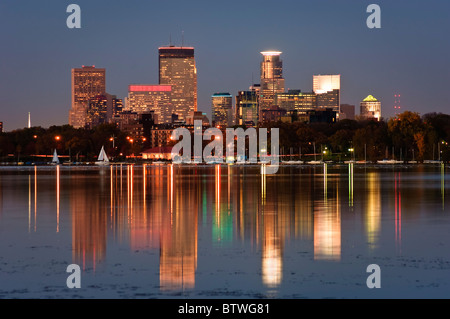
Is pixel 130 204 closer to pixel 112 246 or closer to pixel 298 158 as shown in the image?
pixel 112 246

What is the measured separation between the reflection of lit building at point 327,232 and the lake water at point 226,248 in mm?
30

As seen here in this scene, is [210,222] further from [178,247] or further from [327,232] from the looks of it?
[178,247]

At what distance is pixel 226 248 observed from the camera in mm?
18516

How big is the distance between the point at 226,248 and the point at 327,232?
13.6 feet

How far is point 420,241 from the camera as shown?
769 inches

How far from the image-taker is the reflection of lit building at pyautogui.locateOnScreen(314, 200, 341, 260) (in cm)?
1753

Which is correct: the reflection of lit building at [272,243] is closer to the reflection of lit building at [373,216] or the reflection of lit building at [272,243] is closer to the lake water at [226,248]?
the lake water at [226,248]

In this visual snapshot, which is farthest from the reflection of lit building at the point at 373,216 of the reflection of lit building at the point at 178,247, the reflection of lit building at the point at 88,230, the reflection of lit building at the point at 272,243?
the reflection of lit building at the point at 88,230

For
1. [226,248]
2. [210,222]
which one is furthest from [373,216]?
[226,248]

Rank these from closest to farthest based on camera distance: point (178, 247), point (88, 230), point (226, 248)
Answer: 1. point (226, 248)
2. point (178, 247)
3. point (88, 230)

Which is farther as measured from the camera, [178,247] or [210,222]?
[210,222]

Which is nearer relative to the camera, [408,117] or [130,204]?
[130,204]
